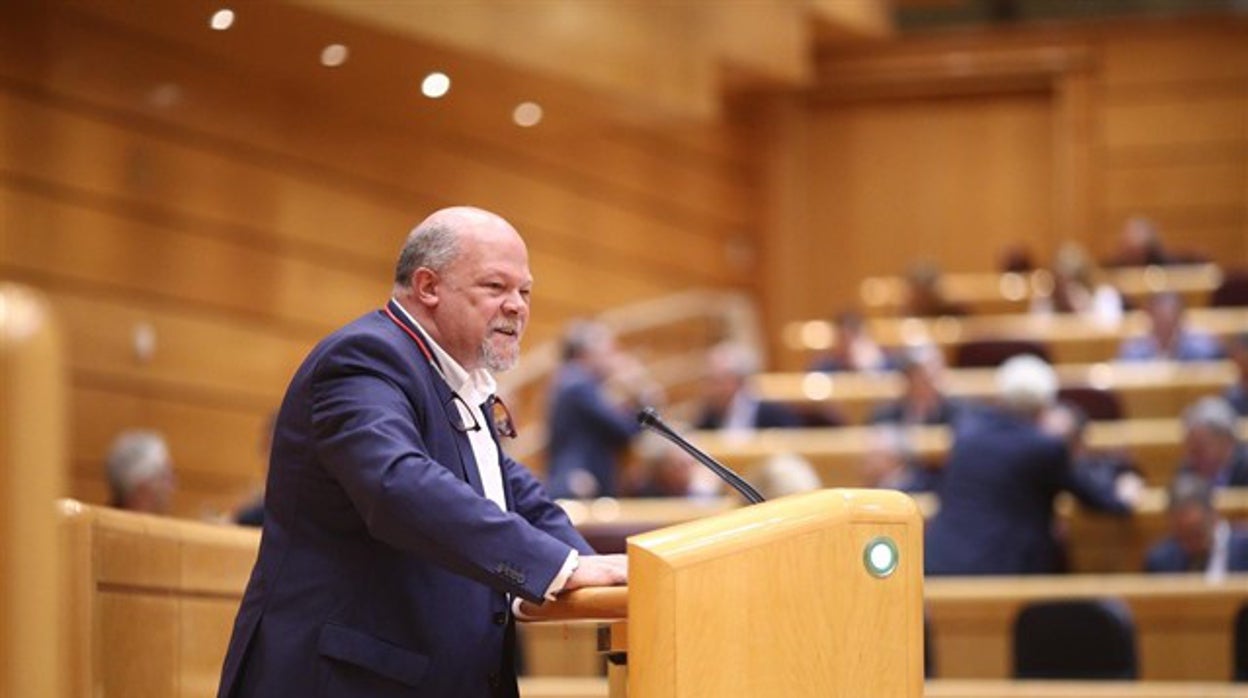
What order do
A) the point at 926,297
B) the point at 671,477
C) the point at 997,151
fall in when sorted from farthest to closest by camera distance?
the point at 997,151
the point at 926,297
the point at 671,477

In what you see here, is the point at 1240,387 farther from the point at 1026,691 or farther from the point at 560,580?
the point at 560,580

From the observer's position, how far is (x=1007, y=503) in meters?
7.27

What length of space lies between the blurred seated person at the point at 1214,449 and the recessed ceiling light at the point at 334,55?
3349 mm

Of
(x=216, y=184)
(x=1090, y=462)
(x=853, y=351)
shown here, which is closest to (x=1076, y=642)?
(x=1090, y=462)

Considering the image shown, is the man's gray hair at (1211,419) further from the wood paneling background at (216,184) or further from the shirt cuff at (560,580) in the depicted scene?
the shirt cuff at (560,580)

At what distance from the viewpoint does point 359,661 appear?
9.98 ft

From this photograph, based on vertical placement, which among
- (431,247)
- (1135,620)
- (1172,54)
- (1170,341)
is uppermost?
(1172,54)

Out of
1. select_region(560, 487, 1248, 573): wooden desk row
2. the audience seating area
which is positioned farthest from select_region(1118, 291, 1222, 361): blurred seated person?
the audience seating area

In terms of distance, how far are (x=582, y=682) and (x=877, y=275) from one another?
27.5 feet

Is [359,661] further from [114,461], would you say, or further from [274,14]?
[274,14]

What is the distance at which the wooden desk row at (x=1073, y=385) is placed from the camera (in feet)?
31.2

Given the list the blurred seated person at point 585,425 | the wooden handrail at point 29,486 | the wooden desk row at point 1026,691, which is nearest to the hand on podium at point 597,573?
the wooden handrail at point 29,486

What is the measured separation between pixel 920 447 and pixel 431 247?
18.3 ft

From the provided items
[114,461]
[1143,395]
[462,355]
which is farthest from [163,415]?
[462,355]
